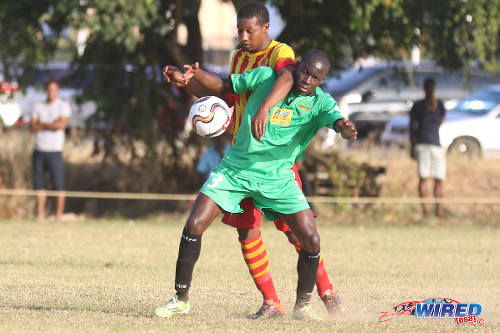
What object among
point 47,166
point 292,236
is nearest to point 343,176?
point 47,166

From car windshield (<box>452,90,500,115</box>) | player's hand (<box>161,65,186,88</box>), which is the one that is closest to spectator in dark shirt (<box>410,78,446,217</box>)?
car windshield (<box>452,90,500,115</box>)

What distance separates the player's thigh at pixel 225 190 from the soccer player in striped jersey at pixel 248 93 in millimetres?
289

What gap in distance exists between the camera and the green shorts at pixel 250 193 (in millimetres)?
6227

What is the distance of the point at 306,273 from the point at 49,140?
27.1 feet

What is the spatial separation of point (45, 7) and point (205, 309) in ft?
26.0

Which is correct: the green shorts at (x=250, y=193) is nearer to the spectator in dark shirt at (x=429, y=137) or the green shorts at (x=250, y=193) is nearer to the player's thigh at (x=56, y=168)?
the player's thigh at (x=56, y=168)

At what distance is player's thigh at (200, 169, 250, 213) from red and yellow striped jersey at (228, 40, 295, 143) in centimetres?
42

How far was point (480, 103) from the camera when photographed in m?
19.6

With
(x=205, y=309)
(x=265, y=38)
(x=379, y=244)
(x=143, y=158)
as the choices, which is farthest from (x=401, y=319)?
(x=143, y=158)

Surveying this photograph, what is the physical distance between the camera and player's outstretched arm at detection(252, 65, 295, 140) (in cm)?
601

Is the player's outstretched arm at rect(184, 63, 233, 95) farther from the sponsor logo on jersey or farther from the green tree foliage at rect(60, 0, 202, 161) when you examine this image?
the green tree foliage at rect(60, 0, 202, 161)

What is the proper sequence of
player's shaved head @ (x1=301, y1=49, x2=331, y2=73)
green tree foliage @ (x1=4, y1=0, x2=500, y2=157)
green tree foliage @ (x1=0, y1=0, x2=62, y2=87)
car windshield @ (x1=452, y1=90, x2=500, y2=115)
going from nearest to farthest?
player's shaved head @ (x1=301, y1=49, x2=331, y2=73) → green tree foliage @ (x1=4, y1=0, x2=500, y2=157) → green tree foliage @ (x1=0, y1=0, x2=62, y2=87) → car windshield @ (x1=452, y1=90, x2=500, y2=115)

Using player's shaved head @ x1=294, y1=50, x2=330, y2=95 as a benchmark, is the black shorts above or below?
below

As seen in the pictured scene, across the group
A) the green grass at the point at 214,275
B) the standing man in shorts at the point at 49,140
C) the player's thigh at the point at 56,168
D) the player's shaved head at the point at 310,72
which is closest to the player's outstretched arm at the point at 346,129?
the player's shaved head at the point at 310,72
